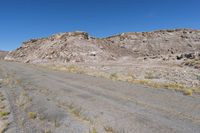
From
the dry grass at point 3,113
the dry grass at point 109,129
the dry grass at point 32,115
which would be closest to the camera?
the dry grass at point 109,129

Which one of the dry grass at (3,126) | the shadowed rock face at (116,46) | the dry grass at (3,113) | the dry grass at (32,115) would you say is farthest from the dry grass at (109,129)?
the shadowed rock face at (116,46)

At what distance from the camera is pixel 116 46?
66.8 metres

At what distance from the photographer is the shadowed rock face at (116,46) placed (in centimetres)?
5825

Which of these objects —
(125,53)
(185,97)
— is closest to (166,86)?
(185,97)

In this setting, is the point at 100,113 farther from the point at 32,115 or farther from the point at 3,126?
the point at 3,126

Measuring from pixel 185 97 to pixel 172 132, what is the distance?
6969 millimetres

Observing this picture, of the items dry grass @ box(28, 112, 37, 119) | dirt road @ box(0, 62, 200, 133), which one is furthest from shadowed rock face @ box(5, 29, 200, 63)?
dry grass @ box(28, 112, 37, 119)

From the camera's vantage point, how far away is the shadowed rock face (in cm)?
5825

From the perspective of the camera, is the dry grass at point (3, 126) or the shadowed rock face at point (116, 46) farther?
the shadowed rock face at point (116, 46)

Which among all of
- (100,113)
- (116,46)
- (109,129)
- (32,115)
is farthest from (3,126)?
(116,46)

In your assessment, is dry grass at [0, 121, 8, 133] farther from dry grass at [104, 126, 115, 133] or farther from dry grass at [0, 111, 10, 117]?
dry grass at [104, 126, 115, 133]

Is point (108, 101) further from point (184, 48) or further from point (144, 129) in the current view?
point (184, 48)

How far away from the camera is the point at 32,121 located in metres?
9.28

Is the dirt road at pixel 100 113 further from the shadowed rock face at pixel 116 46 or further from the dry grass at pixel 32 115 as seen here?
the shadowed rock face at pixel 116 46
